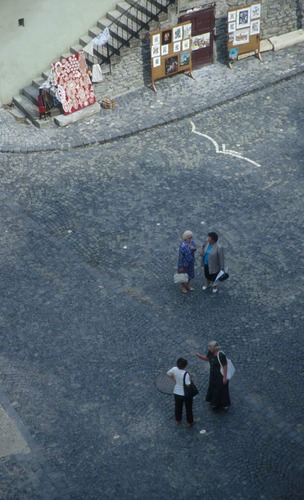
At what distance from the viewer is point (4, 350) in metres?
16.6

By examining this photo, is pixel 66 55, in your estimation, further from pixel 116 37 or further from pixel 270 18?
pixel 270 18

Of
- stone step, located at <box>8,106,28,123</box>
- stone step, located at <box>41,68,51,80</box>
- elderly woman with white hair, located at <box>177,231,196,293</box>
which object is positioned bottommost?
elderly woman with white hair, located at <box>177,231,196,293</box>

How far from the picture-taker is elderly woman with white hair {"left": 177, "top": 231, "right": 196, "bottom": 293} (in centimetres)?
1717

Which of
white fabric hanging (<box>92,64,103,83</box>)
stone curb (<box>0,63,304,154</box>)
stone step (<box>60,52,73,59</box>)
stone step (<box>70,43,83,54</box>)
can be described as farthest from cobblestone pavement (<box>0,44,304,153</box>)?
stone step (<box>60,52,73,59</box>)

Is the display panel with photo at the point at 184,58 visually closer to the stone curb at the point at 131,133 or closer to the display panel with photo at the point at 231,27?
the display panel with photo at the point at 231,27

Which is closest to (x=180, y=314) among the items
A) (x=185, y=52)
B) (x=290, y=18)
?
(x=185, y=52)

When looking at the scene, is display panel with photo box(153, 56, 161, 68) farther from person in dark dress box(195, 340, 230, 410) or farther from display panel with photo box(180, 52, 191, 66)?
person in dark dress box(195, 340, 230, 410)

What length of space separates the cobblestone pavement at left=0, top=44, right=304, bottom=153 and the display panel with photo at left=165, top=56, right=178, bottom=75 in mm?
295

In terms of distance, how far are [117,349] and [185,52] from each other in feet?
38.9

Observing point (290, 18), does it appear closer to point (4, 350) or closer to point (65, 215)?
point (65, 215)

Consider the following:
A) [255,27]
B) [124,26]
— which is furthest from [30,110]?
[255,27]

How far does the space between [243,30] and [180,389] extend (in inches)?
578

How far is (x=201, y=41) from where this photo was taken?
25.4 m

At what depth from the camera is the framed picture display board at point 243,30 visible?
2534 cm
